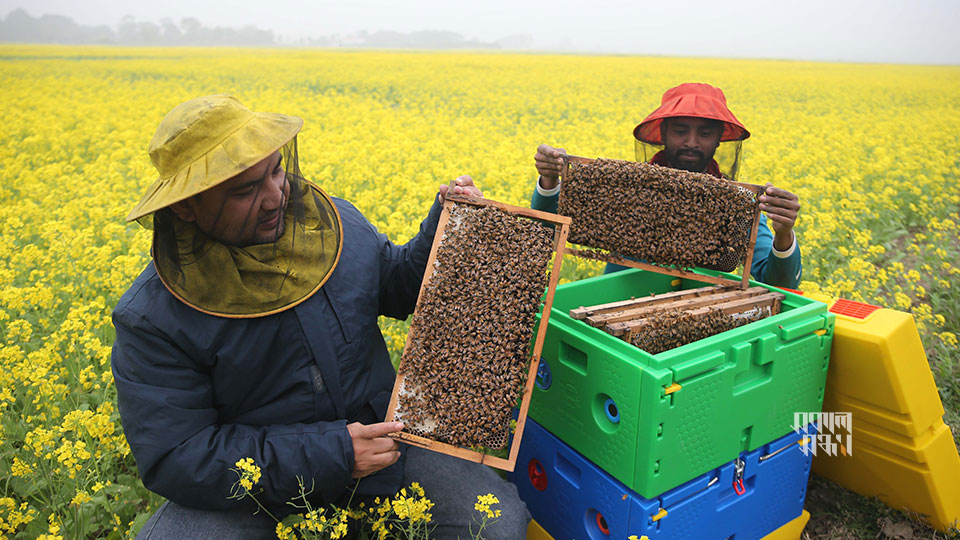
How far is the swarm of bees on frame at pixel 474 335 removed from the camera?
250cm

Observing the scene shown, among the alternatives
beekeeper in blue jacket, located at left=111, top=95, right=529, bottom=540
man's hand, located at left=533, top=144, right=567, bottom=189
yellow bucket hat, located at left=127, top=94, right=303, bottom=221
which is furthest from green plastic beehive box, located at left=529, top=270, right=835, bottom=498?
yellow bucket hat, located at left=127, top=94, right=303, bottom=221

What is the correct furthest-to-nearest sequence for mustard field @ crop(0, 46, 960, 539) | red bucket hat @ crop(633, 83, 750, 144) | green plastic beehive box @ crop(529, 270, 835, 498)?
red bucket hat @ crop(633, 83, 750, 144) → mustard field @ crop(0, 46, 960, 539) → green plastic beehive box @ crop(529, 270, 835, 498)

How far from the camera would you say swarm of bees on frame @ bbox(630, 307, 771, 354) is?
8.98 ft

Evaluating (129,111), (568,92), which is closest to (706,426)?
(129,111)

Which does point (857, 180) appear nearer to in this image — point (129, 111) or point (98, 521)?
point (98, 521)

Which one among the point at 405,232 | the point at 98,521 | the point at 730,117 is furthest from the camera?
the point at 405,232

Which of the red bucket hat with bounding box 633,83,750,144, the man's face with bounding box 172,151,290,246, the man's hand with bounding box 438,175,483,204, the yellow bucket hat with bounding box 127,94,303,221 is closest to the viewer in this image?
the yellow bucket hat with bounding box 127,94,303,221

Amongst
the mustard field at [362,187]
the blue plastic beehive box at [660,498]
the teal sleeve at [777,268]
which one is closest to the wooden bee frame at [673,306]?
the teal sleeve at [777,268]

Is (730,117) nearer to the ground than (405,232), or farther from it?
farther from it

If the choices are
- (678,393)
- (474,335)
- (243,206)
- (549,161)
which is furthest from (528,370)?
(549,161)

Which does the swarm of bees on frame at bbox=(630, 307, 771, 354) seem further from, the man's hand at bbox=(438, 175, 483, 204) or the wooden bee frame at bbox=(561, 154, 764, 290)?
the man's hand at bbox=(438, 175, 483, 204)

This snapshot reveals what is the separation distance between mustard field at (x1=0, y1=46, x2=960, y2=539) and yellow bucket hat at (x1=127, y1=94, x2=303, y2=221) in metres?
1.37

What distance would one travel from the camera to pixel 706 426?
2596 millimetres

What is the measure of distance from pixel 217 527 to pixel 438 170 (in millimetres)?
7192
